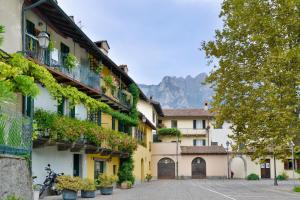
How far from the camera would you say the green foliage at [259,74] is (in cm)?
2712

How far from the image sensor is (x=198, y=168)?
57.8 m

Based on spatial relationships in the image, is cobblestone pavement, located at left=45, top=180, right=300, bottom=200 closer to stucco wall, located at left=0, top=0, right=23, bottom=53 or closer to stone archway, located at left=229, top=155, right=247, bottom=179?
stucco wall, located at left=0, top=0, right=23, bottom=53

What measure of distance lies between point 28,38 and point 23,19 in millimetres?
1132

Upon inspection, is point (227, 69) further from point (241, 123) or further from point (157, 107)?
point (157, 107)

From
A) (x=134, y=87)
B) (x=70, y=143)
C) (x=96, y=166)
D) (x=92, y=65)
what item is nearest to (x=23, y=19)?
(x=70, y=143)

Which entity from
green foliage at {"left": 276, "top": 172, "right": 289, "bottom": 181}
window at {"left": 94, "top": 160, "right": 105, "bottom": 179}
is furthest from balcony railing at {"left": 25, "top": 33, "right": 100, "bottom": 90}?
green foliage at {"left": 276, "top": 172, "right": 289, "bottom": 181}

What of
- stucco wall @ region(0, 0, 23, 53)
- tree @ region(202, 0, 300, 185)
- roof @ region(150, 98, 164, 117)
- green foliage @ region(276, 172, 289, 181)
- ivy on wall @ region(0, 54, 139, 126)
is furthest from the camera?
roof @ region(150, 98, 164, 117)

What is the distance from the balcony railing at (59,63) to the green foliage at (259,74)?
843 centimetres

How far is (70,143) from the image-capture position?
21.9 meters

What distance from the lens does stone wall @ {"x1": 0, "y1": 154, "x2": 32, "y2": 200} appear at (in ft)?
38.1

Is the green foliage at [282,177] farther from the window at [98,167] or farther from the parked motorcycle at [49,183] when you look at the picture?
the parked motorcycle at [49,183]

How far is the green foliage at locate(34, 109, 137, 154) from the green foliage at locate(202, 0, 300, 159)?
7.27m

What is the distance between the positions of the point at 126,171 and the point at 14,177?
22634 millimetres

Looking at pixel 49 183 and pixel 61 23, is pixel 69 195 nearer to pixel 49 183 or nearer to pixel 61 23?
pixel 49 183
